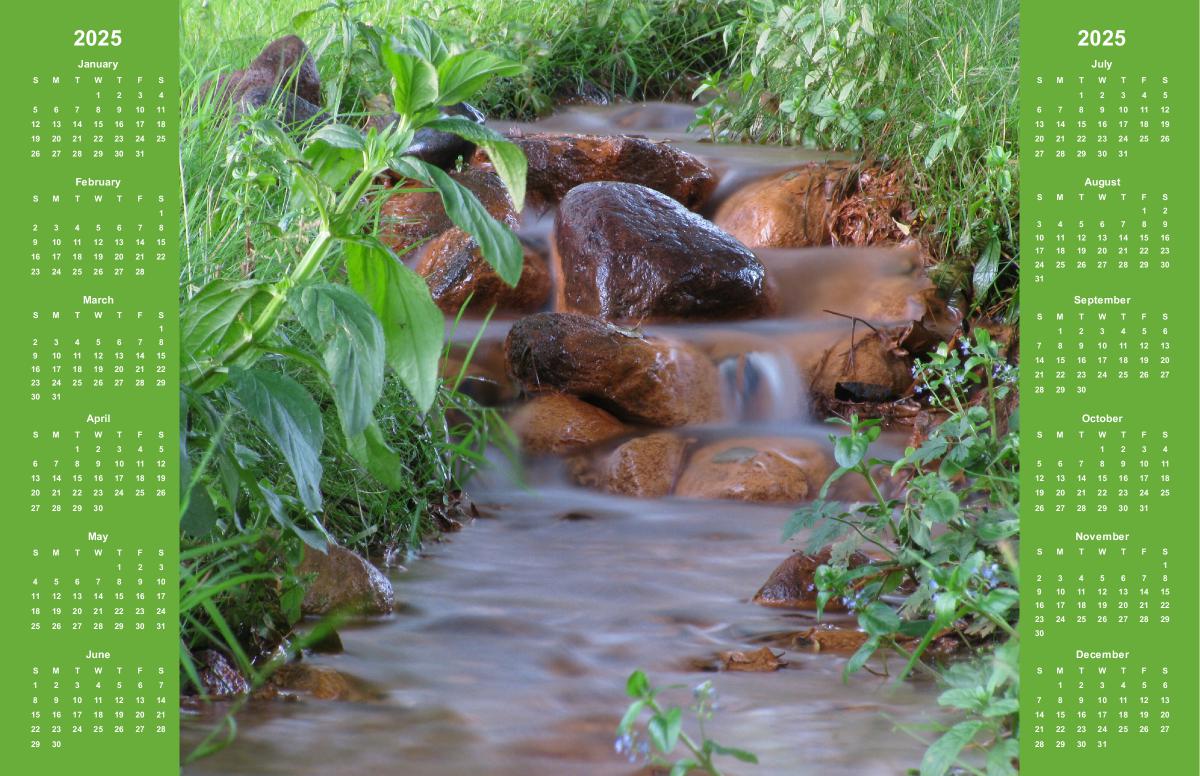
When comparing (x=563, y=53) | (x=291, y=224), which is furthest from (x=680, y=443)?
(x=563, y=53)

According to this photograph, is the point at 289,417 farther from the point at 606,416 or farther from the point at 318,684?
the point at 606,416

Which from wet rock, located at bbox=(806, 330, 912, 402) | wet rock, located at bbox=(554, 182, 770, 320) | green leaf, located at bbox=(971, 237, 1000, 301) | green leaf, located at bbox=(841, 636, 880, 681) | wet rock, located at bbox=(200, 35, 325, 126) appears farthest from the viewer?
wet rock, located at bbox=(200, 35, 325, 126)

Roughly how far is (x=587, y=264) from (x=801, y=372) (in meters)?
1.06

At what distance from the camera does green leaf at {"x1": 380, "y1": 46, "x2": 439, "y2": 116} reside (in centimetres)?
167

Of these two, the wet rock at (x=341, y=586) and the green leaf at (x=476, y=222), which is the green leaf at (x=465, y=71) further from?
the wet rock at (x=341, y=586)

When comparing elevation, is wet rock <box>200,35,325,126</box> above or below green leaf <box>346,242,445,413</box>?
above

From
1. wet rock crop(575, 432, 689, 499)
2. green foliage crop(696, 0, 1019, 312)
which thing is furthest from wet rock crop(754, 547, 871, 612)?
green foliage crop(696, 0, 1019, 312)

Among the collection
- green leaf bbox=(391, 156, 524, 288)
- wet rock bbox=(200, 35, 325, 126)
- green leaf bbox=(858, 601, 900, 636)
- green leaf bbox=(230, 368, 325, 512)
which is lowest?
green leaf bbox=(858, 601, 900, 636)

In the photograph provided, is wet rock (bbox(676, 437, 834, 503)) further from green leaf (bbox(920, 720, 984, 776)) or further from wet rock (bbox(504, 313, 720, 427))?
green leaf (bbox(920, 720, 984, 776))

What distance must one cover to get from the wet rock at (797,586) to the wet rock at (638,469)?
3.67ft

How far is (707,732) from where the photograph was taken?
1.82m

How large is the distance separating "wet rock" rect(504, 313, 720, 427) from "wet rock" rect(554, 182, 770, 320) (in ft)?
1.70

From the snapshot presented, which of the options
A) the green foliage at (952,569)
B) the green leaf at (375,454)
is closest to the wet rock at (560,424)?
the green foliage at (952,569)

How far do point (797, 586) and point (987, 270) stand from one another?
2370 mm
